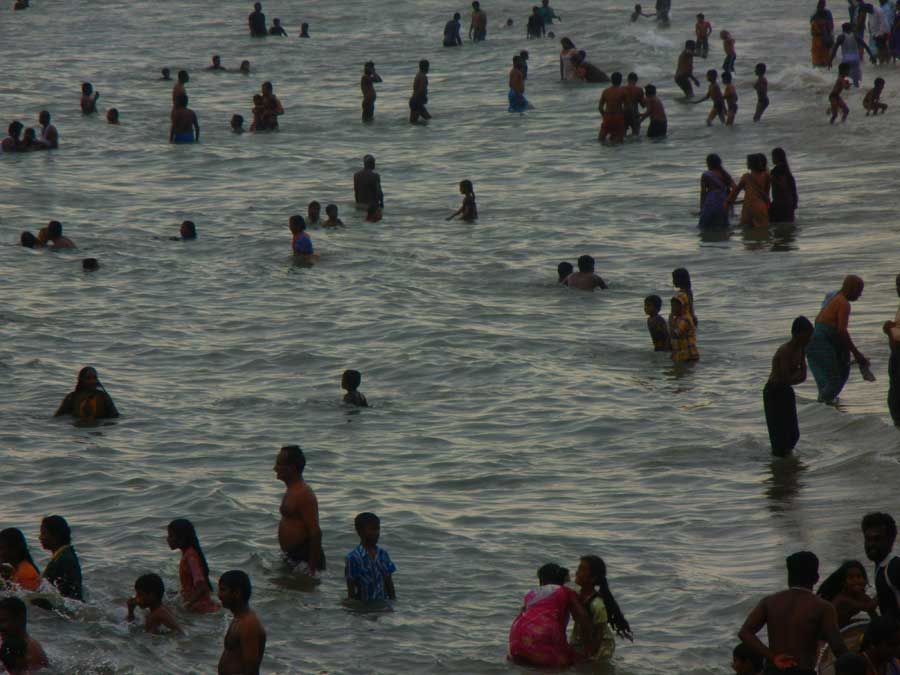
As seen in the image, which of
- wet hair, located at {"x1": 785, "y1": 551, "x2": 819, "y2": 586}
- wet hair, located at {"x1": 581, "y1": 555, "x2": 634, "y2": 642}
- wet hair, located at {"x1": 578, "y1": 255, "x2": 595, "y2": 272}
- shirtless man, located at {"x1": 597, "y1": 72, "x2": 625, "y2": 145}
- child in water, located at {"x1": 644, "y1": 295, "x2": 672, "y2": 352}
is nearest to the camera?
wet hair, located at {"x1": 785, "y1": 551, "x2": 819, "y2": 586}

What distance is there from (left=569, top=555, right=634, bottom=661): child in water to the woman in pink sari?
4 cm

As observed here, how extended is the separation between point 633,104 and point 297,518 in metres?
19.4

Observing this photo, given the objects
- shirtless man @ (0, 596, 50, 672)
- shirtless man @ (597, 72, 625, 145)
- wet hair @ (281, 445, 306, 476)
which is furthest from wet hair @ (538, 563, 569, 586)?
shirtless man @ (597, 72, 625, 145)

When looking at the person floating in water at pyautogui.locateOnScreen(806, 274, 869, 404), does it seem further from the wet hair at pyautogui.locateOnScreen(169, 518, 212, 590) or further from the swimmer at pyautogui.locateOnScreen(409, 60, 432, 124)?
the swimmer at pyautogui.locateOnScreen(409, 60, 432, 124)

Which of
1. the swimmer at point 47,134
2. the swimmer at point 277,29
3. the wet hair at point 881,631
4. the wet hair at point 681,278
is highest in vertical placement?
the swimmer at point 277,29

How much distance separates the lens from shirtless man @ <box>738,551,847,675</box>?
7395 millimetres

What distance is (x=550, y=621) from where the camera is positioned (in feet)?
28.7

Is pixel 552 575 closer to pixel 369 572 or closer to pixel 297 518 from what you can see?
pixel 369 572

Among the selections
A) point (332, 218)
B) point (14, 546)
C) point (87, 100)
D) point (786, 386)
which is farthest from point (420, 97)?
point (14, 546)

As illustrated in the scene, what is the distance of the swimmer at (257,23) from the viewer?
4291 cm

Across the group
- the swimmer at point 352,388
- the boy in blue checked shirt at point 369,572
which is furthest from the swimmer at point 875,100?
the boy in blue checked shirt at point 369,572

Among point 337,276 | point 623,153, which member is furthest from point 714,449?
point 623,153

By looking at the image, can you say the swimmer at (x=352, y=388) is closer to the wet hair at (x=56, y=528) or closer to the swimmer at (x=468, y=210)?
the wet hair at (x=56, y=528)

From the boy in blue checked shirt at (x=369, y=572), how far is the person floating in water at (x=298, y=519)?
16.2 inches
